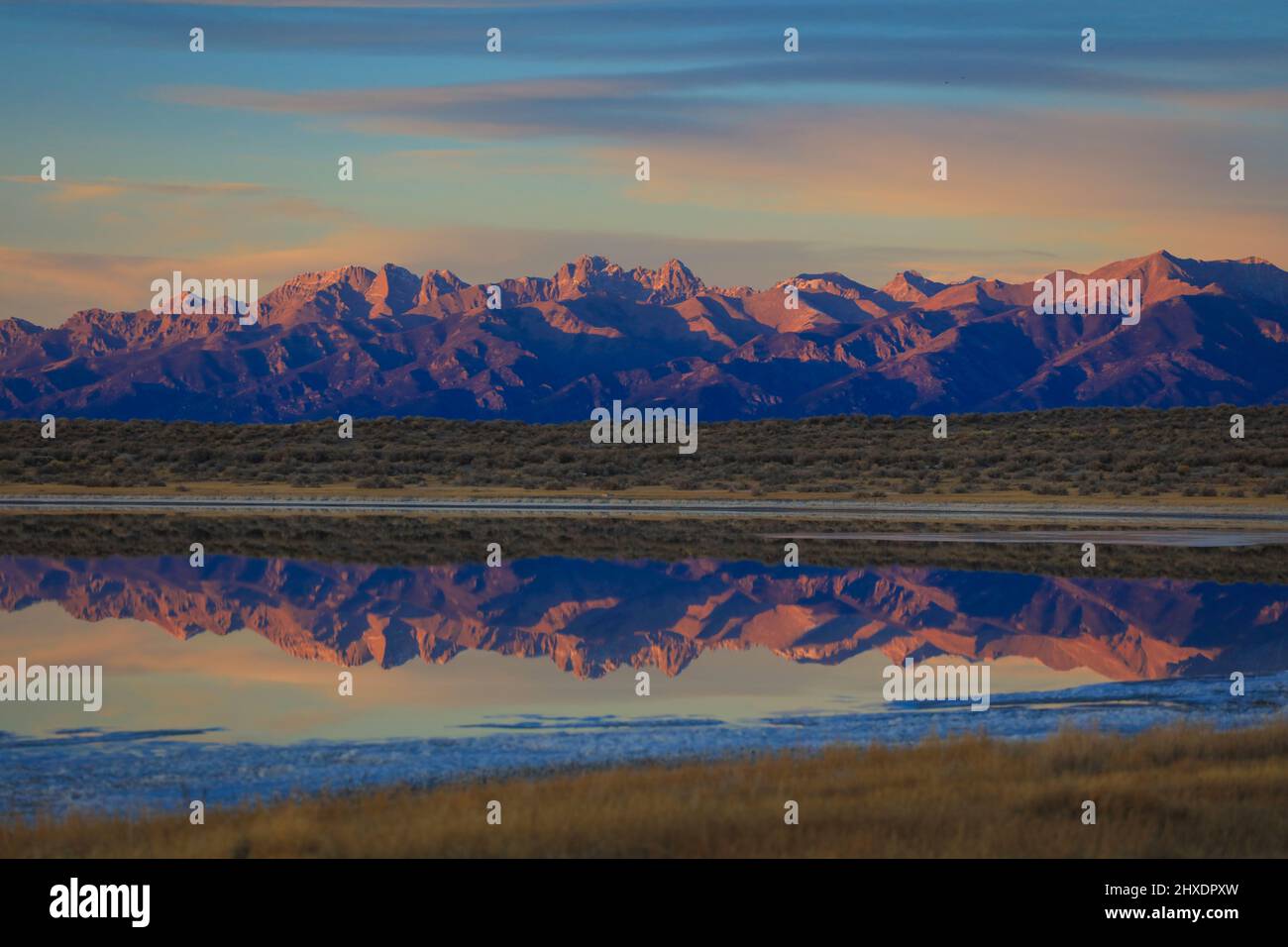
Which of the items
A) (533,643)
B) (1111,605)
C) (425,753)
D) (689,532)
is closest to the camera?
(425,753)

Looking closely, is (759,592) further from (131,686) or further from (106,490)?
(106,490)

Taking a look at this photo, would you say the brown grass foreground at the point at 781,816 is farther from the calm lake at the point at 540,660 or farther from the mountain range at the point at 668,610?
the mountain range at the point at 668,610

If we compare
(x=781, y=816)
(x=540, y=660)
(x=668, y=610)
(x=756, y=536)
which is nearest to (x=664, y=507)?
(x=756, y=536)

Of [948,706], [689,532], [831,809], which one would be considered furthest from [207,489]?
[831,809]

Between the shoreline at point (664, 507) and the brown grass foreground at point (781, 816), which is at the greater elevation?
the shoreline at point (664, 507)

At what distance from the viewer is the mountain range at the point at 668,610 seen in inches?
838

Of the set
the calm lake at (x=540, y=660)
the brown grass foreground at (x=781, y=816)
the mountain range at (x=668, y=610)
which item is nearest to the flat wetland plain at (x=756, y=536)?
the brown grass foreground at (x=781, y=816)

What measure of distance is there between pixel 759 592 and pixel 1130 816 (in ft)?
56.3

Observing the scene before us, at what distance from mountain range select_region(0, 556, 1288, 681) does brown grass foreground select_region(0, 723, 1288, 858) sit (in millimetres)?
7142

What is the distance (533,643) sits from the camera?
22000 millimetres

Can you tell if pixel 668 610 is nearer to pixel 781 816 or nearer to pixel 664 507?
pixel 781 816

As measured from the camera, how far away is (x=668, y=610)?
2533 cm

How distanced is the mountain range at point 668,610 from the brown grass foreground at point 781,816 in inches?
281

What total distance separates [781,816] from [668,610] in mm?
14807
